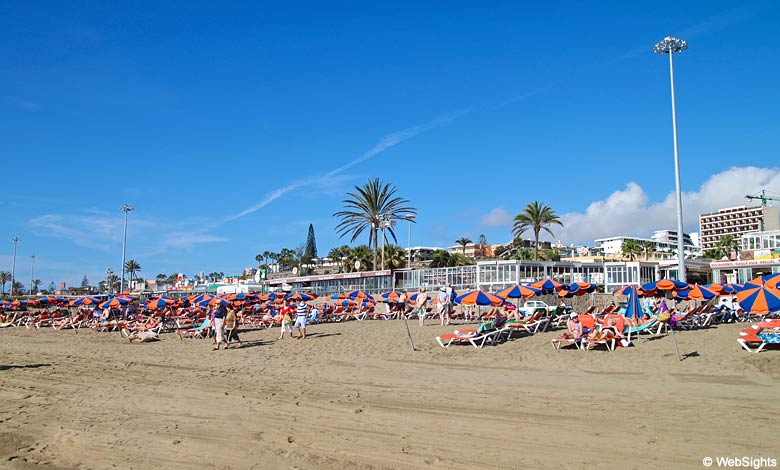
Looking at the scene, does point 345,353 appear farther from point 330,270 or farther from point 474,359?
point 330,270

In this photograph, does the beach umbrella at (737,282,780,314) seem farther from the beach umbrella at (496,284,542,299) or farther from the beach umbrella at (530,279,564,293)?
the beach umbrella at (530,279,564,293)

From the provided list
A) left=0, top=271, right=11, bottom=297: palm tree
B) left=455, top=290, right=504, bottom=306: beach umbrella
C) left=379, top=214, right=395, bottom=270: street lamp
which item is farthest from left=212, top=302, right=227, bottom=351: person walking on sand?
left=0, top=271, right=11, bottom=297: palm tree

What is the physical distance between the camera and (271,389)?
876 centimetres

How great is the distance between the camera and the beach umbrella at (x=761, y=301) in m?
10.5

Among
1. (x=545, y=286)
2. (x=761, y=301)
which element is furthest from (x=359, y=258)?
(x=761, y=301)

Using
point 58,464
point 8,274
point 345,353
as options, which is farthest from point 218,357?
point 8,274

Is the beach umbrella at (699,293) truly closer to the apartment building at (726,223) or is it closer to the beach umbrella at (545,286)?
the beach umbrella at (545,286)

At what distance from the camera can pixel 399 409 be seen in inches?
283

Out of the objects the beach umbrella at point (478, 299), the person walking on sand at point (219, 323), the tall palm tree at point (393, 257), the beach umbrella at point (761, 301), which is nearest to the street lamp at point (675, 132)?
the beach umbrella at point (478, 299)

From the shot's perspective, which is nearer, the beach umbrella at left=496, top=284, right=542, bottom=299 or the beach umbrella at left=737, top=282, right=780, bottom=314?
→ the beach umbrella at left=737, top=282, right=780, bottom=314

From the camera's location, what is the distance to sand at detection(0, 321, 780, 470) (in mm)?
5316

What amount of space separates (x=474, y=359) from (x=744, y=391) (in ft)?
17.7

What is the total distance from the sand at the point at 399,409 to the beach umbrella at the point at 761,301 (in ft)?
2.92

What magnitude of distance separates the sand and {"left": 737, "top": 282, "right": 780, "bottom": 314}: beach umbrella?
891 mm
